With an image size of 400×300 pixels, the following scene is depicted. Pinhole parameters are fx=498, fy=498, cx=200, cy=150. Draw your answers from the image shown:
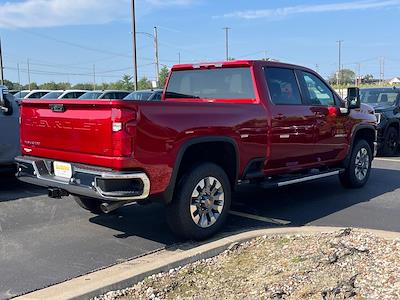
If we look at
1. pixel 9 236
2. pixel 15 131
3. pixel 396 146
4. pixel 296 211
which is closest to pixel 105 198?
pixel 9 236

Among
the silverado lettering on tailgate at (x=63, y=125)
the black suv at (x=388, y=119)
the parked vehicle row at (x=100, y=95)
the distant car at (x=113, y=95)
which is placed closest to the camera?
the silverado lettering on tailgate at (x=63, y=125)

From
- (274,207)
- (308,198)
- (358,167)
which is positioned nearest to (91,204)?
(274,207)

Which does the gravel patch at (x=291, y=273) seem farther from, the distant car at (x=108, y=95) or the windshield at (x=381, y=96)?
the distant car at (x=108, y=95)

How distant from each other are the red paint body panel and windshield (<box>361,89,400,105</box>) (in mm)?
7275

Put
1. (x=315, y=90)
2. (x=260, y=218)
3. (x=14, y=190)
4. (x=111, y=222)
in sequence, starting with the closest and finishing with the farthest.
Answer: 1. (x=111, y=222)
2. (x=260, y=218)
3. (x=315, y=90)
4. (x=14, y=190)

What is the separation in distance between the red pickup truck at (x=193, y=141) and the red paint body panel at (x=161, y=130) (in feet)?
0.04

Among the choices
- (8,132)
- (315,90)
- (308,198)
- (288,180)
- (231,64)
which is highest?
(231,64)

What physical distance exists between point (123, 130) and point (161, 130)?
426 millimetres

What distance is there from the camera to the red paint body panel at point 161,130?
4.66 meters

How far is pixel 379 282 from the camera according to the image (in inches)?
154

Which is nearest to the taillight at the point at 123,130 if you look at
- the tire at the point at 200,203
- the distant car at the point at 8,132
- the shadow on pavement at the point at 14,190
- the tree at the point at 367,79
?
the tire at the point at 200,203

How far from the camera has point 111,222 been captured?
20.6 ft

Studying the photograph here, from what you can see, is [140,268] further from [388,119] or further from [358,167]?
[388,119]

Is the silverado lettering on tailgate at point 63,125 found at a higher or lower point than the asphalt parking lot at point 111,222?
higher
